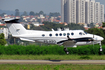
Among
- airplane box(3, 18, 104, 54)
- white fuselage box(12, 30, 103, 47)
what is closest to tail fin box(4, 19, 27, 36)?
airplane box(3, 18, 104, 54)

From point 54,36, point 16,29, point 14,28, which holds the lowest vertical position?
point 54,36

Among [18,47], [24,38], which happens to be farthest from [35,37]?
[18,47]

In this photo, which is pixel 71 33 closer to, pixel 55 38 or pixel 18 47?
pixel 55 38

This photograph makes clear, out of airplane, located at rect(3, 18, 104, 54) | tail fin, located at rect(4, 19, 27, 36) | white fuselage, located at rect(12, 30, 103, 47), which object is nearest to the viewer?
airplane, located at rect(3, 18, 104, 54)

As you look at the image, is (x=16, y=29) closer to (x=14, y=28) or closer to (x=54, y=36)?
(x=14, y=28)

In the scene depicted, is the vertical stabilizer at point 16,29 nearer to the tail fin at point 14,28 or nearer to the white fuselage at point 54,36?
the tail fin at point 14,28

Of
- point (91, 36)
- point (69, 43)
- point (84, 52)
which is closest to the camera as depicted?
point (69, 43)

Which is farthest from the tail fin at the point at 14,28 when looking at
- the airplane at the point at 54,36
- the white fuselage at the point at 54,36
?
the white fuselage at the point at 54,36

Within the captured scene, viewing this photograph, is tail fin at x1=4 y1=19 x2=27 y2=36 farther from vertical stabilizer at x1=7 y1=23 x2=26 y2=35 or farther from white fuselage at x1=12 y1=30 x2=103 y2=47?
white fuselage at x1=12 y1=30 x2=103 y2=47

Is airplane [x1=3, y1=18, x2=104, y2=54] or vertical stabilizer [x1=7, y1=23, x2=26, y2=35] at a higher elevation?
vertical stabilizer [x1=7, y1=23, x2=26, y2=35]

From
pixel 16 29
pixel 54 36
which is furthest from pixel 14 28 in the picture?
pixel 54 36

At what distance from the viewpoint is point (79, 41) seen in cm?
3550

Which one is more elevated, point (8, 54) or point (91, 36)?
point (91, 36)

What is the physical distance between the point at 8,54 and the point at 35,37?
542 cm
